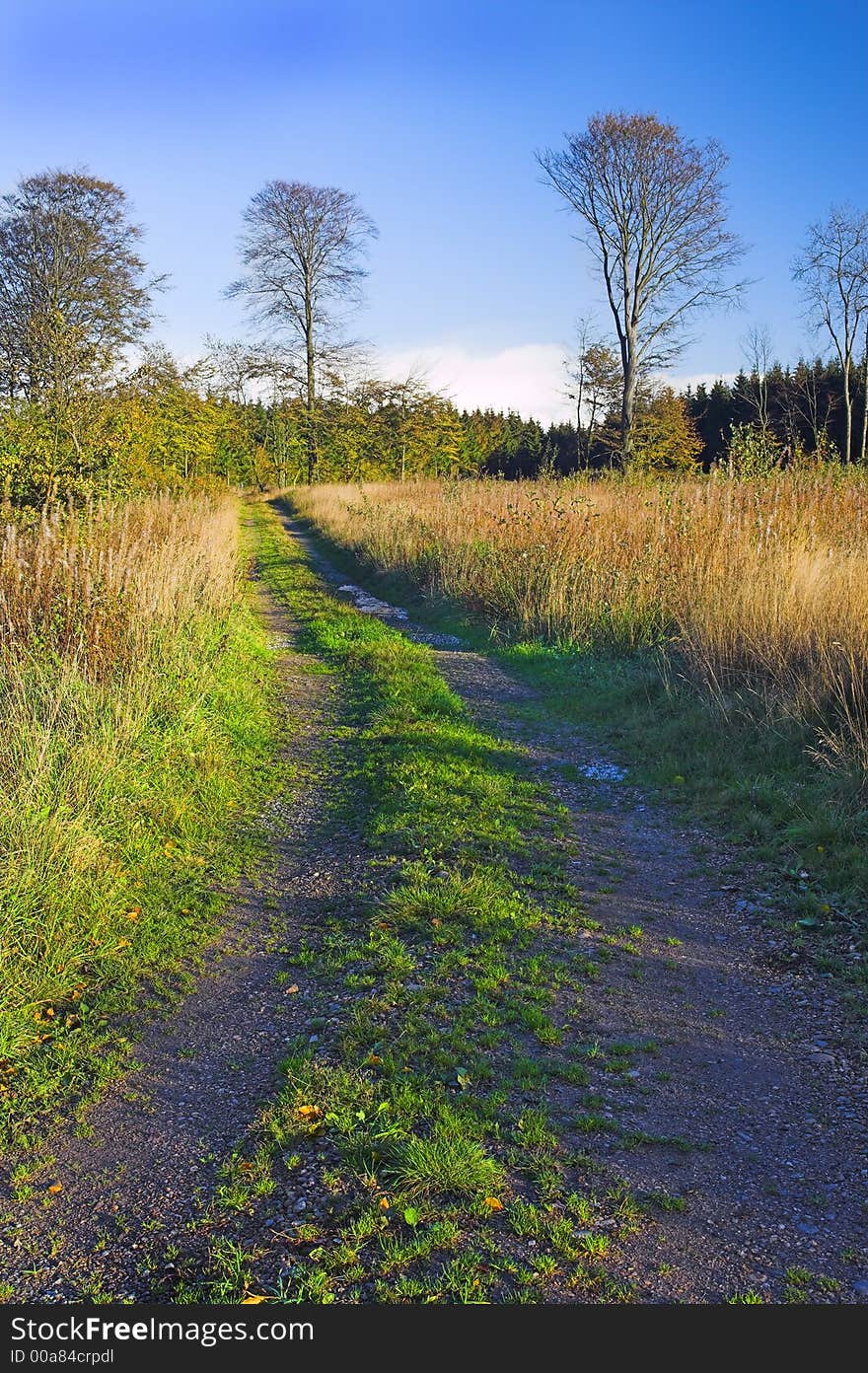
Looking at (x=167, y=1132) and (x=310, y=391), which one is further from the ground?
(x=310, y=391)

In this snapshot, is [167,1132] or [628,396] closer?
[167,1132]

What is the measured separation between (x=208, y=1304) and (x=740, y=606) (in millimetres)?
6323

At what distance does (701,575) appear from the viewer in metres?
8.60

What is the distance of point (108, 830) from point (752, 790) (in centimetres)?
396

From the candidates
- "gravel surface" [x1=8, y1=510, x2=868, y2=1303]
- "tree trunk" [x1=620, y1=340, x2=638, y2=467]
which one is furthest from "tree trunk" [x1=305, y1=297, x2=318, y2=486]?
"gravel surface" [x1=8, y1=510, x2=868, y2=1303]

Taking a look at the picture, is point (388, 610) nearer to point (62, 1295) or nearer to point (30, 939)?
point (30, 939)

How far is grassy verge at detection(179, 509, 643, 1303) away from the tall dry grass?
2.32m

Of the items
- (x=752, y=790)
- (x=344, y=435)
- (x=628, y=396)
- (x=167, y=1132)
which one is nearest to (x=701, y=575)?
(x=752, y=790)

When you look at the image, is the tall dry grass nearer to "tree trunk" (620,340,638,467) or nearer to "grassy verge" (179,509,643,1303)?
"grassy verge" (179,509,643,1303)

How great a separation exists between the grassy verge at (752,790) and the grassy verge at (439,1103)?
1.05 metres

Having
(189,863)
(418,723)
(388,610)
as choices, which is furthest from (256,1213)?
(388,610)

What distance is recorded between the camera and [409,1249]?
2.34 metres

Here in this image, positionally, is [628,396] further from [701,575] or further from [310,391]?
[701,575]

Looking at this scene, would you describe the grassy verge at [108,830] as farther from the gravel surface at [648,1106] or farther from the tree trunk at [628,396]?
the tree trunk at [628,396]
